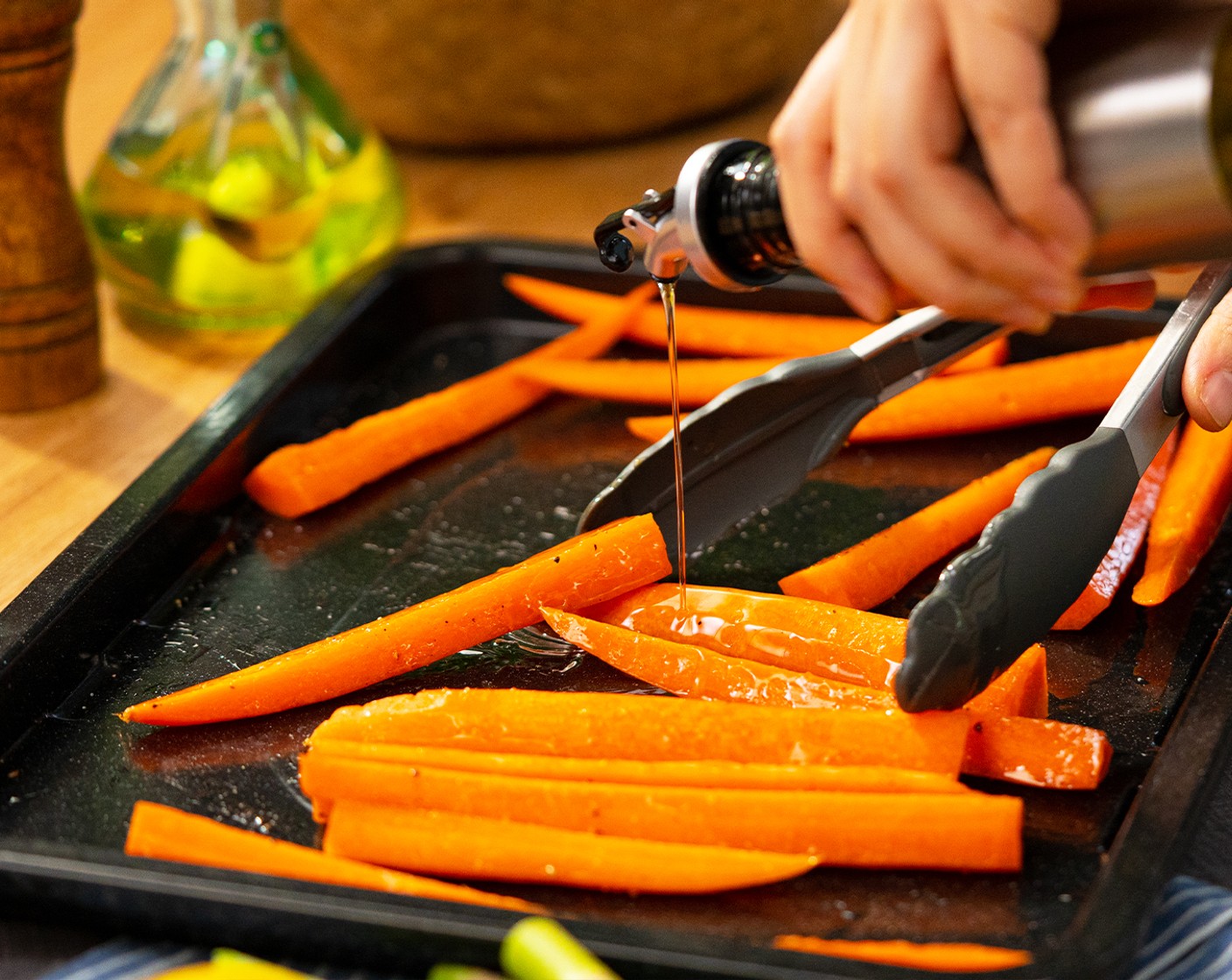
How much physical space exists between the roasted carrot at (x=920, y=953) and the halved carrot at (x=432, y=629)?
427mm

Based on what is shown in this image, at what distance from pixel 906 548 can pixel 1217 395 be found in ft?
1.00

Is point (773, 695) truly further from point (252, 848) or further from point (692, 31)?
point (692, 31)

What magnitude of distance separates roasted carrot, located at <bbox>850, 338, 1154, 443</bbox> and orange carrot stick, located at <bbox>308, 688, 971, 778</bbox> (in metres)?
0.56

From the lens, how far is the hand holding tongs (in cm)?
108

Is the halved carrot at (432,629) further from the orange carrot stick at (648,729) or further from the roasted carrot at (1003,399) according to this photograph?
the roasted carrot at (1003,399)

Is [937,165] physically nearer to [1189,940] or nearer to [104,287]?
[1189,940]

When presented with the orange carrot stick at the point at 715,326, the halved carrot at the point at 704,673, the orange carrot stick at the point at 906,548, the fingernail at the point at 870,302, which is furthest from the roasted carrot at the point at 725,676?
the orange carrot stick at the point at 715,326

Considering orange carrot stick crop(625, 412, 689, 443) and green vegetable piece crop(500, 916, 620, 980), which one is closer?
green vegetable piece crop(500, 916, 620, 980)

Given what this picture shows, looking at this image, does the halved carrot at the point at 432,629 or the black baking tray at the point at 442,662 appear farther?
the halved carrot at the point at 432,629

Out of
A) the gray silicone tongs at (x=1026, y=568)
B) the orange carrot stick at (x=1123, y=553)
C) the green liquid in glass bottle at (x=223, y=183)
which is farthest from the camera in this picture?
the green liquid in glass bottle at (x=223, y=183)

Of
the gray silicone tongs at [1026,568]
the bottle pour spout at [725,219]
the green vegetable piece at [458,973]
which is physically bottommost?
the green vegetable piece at [458,973]

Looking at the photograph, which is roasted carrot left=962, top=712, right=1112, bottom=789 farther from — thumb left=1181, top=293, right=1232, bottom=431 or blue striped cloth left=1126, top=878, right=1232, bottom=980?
thumb left=1181, top=293, right=1232, bottom=431

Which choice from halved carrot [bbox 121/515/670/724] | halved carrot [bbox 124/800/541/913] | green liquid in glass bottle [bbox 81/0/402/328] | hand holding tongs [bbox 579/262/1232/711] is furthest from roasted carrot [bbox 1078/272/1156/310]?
green liquid in glass bottle [bbox 81/0/402/328]

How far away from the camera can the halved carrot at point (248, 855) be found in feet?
3.39
